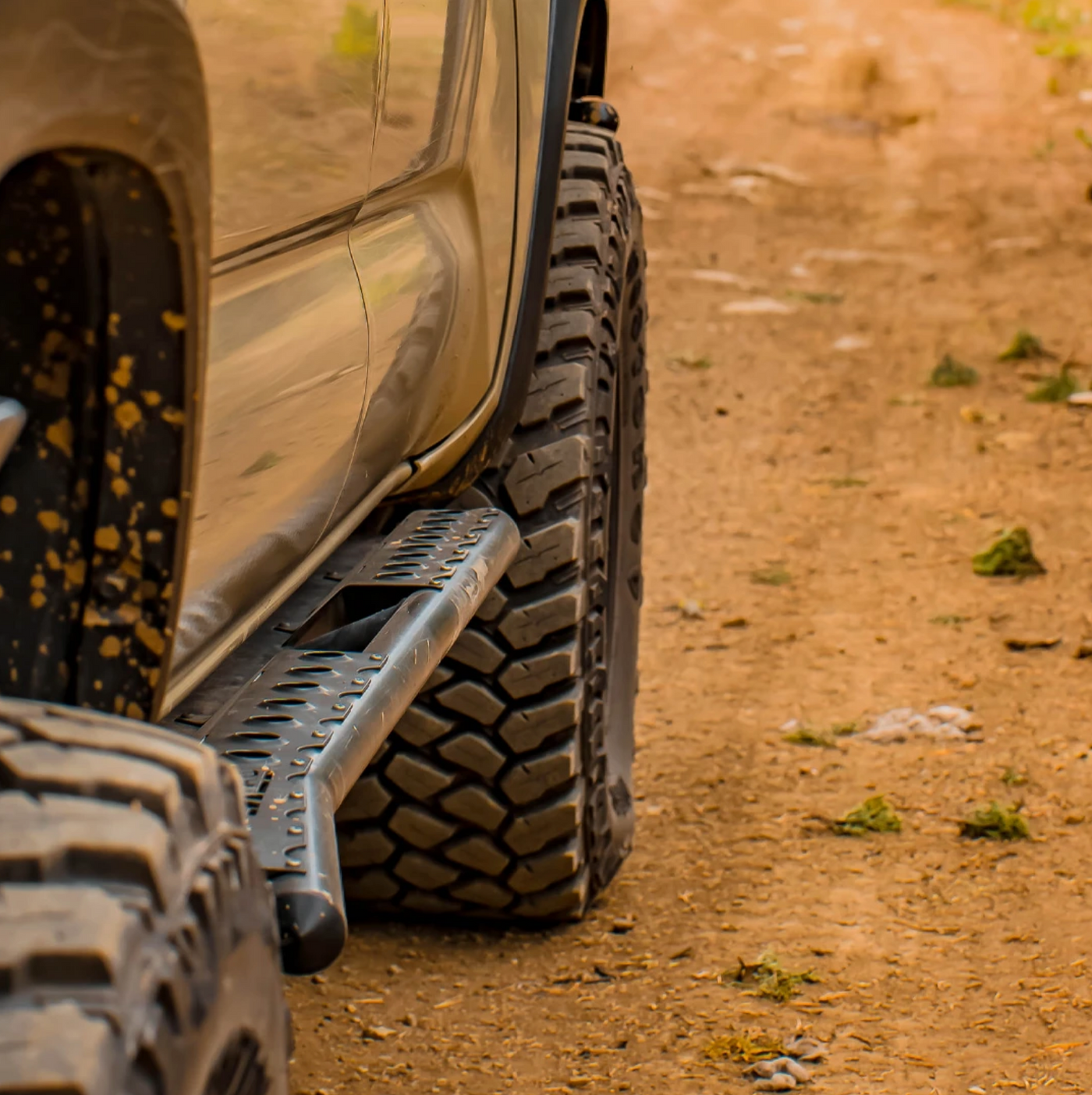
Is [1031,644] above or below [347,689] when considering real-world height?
below

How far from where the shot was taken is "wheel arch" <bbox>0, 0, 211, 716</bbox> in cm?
89

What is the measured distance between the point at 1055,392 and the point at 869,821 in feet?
12.0

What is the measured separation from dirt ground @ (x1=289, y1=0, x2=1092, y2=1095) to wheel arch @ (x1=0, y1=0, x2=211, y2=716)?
135 cm

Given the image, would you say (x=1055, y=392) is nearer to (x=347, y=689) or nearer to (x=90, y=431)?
(x=347, y=689)

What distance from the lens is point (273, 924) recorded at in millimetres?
→ 1002

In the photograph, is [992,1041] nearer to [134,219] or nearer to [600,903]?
[600,903]

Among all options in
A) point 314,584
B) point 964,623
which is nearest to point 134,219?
point 314,584

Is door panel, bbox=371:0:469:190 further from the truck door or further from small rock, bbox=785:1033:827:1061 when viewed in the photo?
small rock, bbox=785:1033:827:1061

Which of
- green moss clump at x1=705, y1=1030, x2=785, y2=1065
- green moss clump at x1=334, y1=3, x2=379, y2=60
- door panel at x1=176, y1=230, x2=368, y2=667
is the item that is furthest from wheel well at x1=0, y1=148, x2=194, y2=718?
green moss clump at x1=705, y1=1030, x2=785, y2=1065

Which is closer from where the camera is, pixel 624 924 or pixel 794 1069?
pixel 794 1069

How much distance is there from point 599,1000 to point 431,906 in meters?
0.33

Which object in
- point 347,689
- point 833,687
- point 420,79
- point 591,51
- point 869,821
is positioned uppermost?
point 420,79

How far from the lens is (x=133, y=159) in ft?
3.19

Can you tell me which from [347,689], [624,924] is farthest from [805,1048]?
[347,689]
